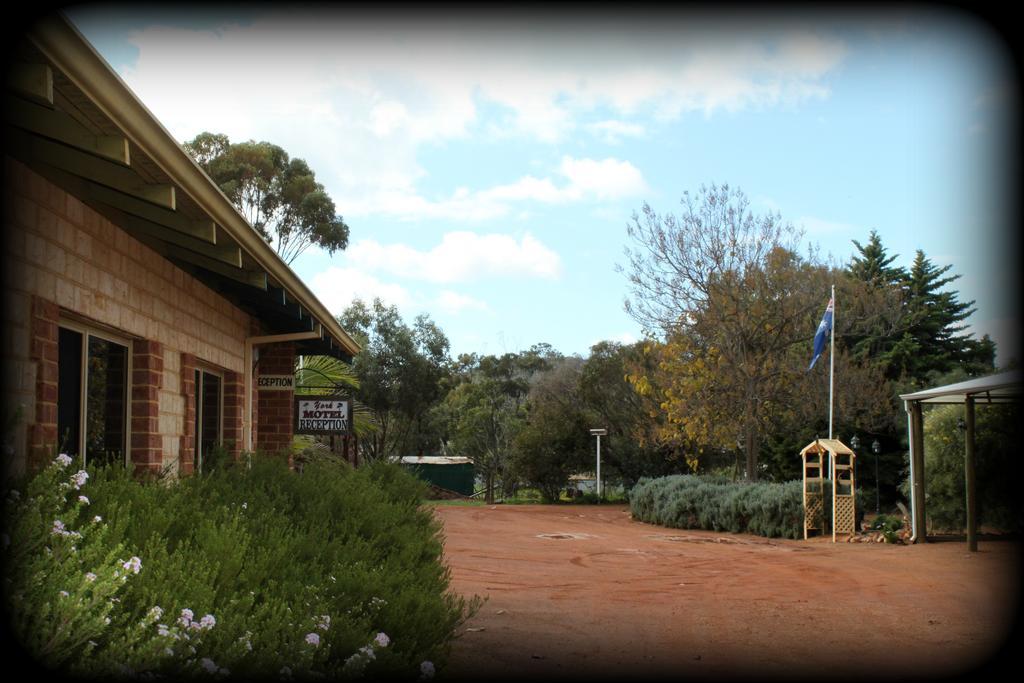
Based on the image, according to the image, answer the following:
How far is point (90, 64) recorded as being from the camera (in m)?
4.10

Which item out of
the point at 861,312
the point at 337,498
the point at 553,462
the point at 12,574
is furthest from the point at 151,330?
the point at 553,462

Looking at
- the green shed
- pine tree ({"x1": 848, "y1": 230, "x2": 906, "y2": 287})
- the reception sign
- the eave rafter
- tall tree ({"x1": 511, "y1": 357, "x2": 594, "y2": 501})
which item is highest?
pine tree ({"x1": 848, "y1": 230, "x2": 906, "y2": 287})

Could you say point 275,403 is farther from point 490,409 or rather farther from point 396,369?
point 396,369

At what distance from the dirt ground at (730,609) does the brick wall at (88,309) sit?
291 centimetres

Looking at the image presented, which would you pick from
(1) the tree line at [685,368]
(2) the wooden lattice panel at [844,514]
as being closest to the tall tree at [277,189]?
(1) the tree line at [685,368]

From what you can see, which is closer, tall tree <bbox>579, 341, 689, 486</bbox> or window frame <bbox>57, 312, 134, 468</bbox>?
window frame <bbox>57, 312, 134, 468</bbox>

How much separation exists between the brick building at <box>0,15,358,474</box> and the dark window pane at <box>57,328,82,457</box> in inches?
0.5

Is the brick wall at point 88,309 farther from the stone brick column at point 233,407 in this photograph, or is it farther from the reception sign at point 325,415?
the reception sign at point 325,415

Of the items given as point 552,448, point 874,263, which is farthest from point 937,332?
point 552,448

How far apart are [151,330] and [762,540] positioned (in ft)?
48.9

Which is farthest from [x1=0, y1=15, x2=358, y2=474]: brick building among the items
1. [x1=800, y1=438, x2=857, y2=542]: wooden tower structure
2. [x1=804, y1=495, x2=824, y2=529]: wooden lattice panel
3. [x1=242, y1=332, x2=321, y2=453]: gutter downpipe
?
[x1=804, y1=495, x2=824, y2=529]: wooden lattice panel

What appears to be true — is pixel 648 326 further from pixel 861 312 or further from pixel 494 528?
pixel 494 528

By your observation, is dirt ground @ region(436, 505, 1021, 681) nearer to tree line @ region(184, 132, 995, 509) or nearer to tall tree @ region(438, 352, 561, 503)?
tree line @ region(184, 132, 995, 509)

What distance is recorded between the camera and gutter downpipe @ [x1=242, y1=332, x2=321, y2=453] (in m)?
11.5
